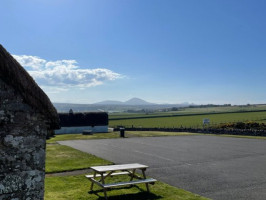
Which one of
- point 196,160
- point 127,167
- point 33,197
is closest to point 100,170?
point 127,167

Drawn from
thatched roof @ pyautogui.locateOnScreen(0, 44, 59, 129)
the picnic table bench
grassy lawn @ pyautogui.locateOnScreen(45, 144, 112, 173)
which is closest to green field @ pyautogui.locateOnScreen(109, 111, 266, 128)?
grassy lawn @ pyautogui.locateOnScreen(45, 144, 112, 173)

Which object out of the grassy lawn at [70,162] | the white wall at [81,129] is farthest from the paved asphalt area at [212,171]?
the white wall at [81,129]

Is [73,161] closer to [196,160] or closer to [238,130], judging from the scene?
A: [196,160]

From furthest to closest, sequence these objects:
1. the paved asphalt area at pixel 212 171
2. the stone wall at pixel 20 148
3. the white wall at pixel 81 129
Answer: the white wall at pixel 81 129 < the paved asphalt area at pixel 212 171 < the stone wall at pixel 20 148

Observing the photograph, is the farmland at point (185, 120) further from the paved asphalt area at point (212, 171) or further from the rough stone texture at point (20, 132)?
the rough stone texture at point (20, 132)

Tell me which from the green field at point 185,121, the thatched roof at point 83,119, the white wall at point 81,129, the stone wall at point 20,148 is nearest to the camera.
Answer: the stone wall at point 20,148

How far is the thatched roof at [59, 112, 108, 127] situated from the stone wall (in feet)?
132

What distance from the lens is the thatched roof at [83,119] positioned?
44.5 metres

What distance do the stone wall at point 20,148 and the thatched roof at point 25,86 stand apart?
9 centimetres

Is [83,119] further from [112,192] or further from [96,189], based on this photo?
[112,192]

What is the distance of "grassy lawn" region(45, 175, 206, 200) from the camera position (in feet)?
32.2

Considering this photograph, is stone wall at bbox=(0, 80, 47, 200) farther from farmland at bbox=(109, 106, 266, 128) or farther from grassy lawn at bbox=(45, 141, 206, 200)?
farmland at bbox=(109, 106, 266, 128)

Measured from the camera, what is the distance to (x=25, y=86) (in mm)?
4758

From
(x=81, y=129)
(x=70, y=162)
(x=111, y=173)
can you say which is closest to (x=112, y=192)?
(x=111, y=173)
